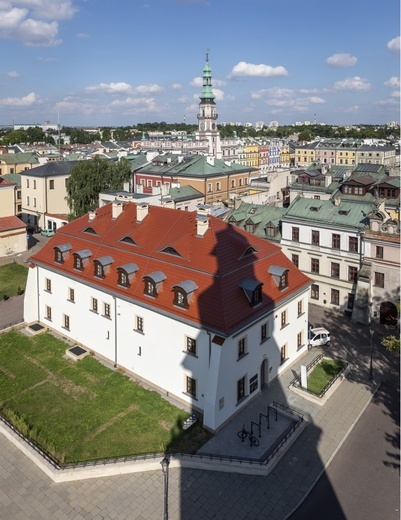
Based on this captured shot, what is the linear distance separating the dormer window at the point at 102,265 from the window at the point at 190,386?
9578mm

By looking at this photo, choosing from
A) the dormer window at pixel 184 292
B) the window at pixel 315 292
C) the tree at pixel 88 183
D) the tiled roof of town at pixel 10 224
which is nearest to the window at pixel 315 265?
the window at pixel 315 292

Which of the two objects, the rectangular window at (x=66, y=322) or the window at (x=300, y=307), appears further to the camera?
the rectangular window at (x=66, y=322)

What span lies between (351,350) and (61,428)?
69.4 ft

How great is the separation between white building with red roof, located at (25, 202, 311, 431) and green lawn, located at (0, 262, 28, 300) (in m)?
11.6

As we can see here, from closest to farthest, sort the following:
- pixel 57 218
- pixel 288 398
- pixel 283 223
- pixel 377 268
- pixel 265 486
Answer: pixel 265 486
pixel 288 398
pixel 377 268
pixel 283 223
pixel 57 218

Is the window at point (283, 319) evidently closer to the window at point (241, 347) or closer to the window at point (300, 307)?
the window at point (300, 307)

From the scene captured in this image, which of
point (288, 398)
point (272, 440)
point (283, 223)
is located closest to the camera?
point (272, 440)

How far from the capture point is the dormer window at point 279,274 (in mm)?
28656

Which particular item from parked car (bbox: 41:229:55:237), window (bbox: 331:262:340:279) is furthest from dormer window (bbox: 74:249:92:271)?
parked car (bbox: 41:229:55:237)

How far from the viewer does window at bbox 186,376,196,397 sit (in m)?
26.1

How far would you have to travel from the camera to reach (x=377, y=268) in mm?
37281

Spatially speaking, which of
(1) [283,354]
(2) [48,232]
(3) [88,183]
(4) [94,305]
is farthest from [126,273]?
(2) [48,232]

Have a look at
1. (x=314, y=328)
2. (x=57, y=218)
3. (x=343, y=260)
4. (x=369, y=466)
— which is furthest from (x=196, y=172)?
(x=369, y=466)

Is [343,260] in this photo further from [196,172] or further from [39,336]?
[196,172]
